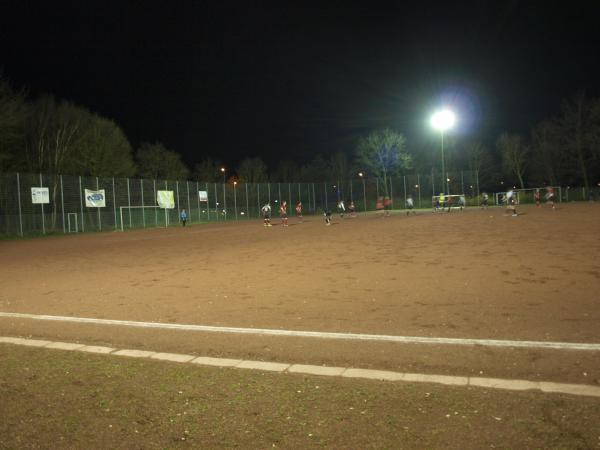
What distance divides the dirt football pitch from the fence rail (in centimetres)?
2185

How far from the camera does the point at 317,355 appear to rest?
5117 mm

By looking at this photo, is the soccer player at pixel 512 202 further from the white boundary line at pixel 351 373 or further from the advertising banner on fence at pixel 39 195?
the advertising banner on fence at pixel 39 195

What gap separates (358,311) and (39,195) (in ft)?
110

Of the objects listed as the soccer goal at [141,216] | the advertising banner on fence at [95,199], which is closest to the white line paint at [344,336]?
the advertising banner on fence at [95,199]

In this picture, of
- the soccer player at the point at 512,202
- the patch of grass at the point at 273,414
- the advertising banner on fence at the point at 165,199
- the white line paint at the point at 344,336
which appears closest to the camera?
the patch of grass at the point at 273,414

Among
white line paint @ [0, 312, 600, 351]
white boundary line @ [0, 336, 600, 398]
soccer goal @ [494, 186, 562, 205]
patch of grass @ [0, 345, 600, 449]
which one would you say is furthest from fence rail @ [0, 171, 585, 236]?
patch of grass @ [0, 345, 600, 449]

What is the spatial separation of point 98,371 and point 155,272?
24.3 ft

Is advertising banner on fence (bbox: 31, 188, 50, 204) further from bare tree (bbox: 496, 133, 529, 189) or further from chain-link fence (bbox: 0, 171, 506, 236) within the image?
bare tree (bbox: 496, 133, 529, 189)

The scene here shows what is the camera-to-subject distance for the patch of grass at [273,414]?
3295 mm

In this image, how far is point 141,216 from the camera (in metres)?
42.6

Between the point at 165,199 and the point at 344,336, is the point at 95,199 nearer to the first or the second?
the point at 165,199

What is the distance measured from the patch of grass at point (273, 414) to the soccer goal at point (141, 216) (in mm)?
37439

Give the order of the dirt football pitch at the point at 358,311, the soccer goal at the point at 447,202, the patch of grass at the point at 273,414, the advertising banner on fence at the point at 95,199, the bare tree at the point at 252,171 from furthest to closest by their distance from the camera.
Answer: the bare tree at the point at 252,171, the soccer goal at the point at 447,202, the advertising banner on fence at the point at 95,199, the dirt football pitch at the point at 358,311, the patch of grass at the point at 273,414

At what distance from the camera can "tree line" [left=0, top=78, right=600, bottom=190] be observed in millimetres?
43438
